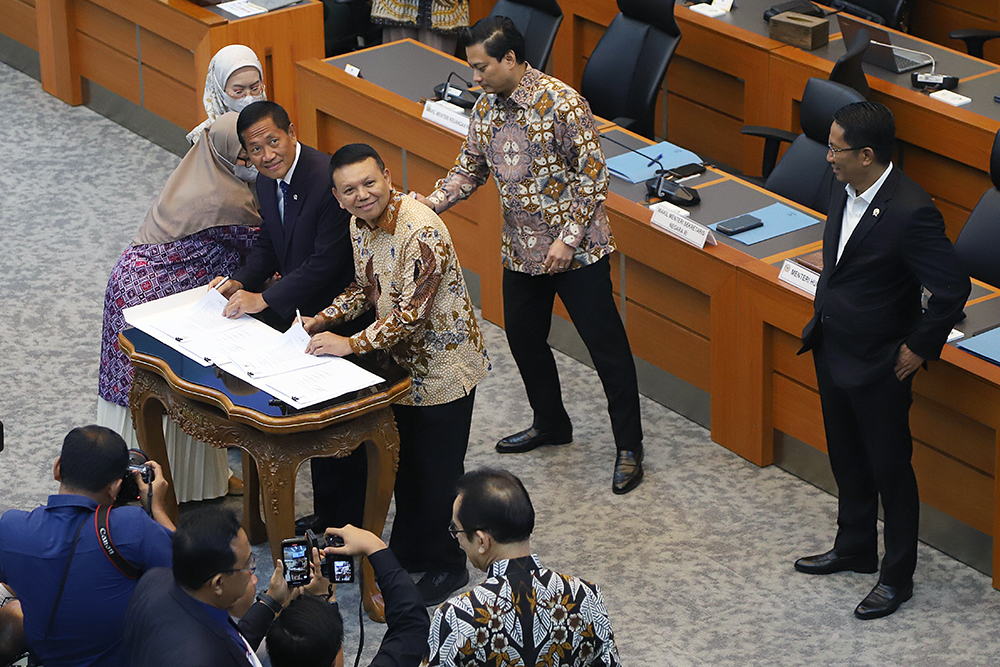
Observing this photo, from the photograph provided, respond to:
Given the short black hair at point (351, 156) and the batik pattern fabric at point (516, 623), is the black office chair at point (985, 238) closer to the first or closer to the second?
the short black hair at point (351, 156)

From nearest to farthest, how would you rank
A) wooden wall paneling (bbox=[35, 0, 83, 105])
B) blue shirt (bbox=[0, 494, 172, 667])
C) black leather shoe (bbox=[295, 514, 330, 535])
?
1. blue shirt (bbox=[0, 494, 172, 667])
2. black leather shoe (bbox=[295, 514, 330, 535])
3. wooden wall paneling (bbox=[35, 0, 83, 105])

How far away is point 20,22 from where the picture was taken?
7.91 metres

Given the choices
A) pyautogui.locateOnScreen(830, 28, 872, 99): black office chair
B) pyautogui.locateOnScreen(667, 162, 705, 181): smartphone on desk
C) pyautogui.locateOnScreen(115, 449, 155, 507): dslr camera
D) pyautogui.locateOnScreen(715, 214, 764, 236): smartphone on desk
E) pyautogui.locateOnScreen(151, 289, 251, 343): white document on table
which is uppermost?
pyautogui.locateOnScreen(830, 28, 872, 99): black office chair

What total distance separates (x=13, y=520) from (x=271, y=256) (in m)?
1.31

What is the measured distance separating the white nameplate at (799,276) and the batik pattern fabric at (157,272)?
159 centimetres

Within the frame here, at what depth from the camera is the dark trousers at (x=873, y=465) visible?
3.75 m

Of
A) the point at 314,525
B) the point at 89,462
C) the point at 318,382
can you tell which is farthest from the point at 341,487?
the point at 89,462

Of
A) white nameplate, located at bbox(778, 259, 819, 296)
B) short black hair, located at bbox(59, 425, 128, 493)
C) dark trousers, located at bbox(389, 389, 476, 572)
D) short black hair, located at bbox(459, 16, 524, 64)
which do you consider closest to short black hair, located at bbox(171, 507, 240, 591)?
short black hair, located at bbox(59, 425, 128, 493)

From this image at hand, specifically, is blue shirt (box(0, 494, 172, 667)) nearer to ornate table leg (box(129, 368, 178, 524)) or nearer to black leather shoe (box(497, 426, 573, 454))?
ornate table leg (box(129, 368, 178, 524))

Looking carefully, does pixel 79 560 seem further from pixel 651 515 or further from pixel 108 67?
pixel 108 67

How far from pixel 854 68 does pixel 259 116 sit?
8.38 feet

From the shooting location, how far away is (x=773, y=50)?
5.98 metres

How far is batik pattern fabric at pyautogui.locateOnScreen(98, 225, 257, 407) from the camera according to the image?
14.0ft

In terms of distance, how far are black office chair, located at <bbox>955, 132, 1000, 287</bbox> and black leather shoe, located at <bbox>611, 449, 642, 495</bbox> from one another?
4.13 ft
